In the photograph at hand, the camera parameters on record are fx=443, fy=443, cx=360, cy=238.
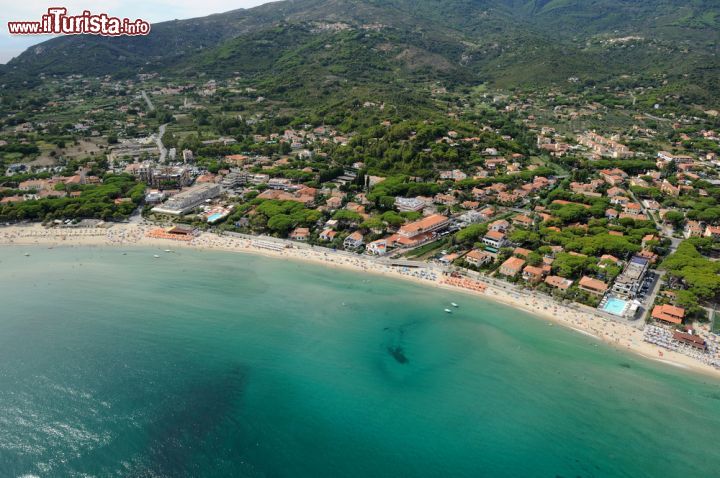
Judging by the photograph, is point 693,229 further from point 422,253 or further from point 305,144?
point 305,144

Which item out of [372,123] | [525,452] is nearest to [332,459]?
[525,452]

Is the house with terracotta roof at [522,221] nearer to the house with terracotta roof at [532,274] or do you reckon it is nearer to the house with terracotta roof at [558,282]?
the house with terracotta roof at [532,274]

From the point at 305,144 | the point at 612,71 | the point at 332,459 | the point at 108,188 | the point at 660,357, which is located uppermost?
the point at 612,71

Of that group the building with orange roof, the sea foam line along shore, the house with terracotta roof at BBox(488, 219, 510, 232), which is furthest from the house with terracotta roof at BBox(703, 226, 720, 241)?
the sea foam line along shore

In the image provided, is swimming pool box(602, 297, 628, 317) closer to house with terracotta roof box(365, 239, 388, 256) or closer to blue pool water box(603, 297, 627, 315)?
blue pool water box(603, 297, 627, 315)

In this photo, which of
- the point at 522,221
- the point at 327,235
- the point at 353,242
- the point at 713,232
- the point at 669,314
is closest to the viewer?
the point at 669,314

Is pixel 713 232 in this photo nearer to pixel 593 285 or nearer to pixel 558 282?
pixel 593 285

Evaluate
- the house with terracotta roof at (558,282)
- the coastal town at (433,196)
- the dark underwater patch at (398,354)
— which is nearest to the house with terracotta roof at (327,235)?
the coastal town at (433,196)

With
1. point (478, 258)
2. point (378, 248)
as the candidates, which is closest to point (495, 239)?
point (478, 258)
